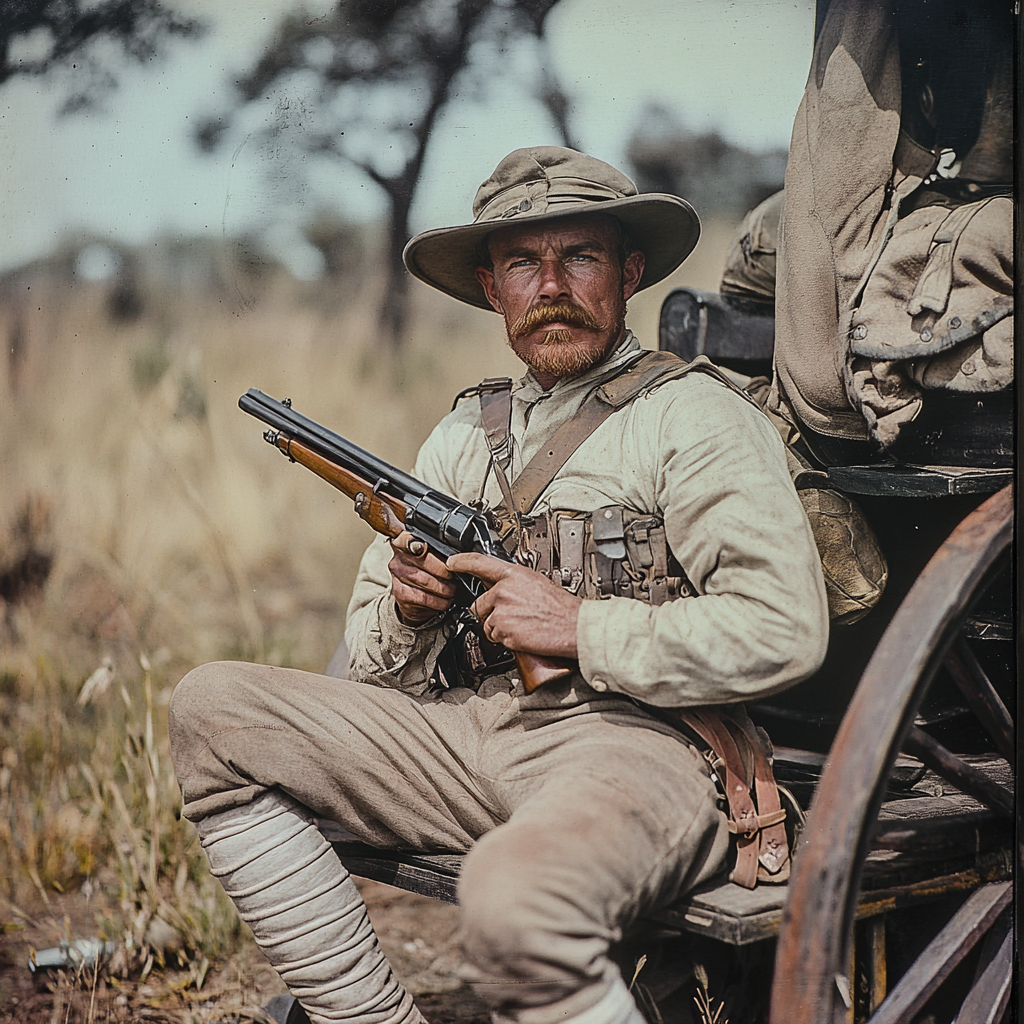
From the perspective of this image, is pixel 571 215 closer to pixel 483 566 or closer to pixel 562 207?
pixel 562 207

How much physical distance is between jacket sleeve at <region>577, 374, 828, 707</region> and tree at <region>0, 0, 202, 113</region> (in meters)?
1.85

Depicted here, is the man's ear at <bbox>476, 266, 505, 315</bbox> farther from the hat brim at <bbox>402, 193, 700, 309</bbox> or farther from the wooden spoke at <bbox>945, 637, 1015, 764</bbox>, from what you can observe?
the wooden spoke at <bbox>945, 637, 1015, 764</bbox>

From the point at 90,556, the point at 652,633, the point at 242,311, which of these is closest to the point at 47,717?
the point at 90,556

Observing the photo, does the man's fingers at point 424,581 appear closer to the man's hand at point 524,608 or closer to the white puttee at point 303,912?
the man's hand at point 524,608

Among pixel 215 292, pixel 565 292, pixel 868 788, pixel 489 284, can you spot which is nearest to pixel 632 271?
pixel 565 292

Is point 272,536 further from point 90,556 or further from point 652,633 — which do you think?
point 652,633

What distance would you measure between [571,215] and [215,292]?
3.65 ft

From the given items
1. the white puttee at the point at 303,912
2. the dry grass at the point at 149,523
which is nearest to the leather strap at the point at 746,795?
the white puttee at the point at 303,912

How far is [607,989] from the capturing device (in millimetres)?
1940

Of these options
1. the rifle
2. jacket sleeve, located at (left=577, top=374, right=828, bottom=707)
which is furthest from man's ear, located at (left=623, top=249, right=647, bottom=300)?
the rifle

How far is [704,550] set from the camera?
7.41ft

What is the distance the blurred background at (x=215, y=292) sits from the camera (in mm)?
2650

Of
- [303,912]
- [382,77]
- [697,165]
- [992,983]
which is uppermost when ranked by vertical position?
[382,77]

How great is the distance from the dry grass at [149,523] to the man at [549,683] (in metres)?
0.37
